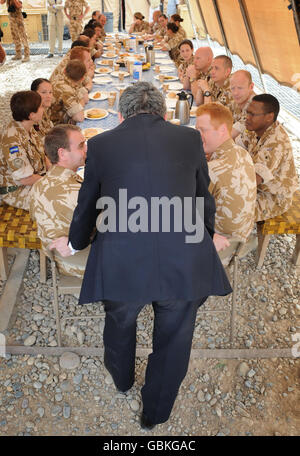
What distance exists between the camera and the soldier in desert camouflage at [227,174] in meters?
2.25

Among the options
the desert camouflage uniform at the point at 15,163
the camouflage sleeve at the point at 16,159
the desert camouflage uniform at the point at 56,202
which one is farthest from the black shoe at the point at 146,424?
the camouflage sleeve at the point at 16,159

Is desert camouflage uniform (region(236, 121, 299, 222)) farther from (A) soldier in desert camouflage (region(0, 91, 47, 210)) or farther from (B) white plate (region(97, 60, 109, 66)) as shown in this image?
(B) white plate (region(97, 60, 109, 66))

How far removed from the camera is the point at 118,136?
1493mm

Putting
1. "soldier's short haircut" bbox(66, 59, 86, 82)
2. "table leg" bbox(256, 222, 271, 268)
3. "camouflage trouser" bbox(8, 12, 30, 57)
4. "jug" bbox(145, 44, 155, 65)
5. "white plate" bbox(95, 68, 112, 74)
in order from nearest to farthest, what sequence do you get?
"table leg" bbox(256, 222, 271, 268), "soldier's short haircut" bbox(66, 59, 86, 82), "white plate" bbox(95, 68, 112, 74), "jug" bbox(145, 44, 155, 65), "camouflage trouser" bbox(8, 12, 30, 57)

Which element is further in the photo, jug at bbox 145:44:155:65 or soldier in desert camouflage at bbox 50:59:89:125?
jug at bbox 145:44:155:65

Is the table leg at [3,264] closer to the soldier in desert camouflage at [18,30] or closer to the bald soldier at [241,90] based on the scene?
the bald soldier at [241,90]

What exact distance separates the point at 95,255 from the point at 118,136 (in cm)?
55

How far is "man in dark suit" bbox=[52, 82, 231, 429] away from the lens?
1.49m

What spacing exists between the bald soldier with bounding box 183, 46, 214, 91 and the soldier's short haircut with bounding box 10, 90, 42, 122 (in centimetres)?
225

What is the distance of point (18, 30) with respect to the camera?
10.0 metres

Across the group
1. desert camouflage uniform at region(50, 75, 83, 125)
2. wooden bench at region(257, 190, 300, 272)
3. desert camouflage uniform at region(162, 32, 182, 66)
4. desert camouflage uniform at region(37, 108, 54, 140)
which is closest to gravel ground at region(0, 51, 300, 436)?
wooden bench at region(257, 190, 300, 272)

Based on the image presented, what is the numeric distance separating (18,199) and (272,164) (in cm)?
192
